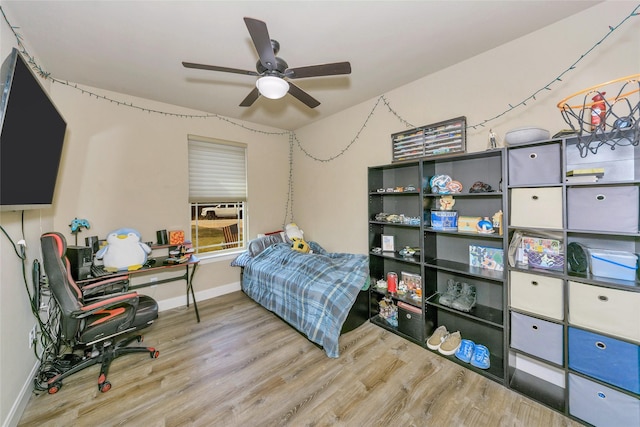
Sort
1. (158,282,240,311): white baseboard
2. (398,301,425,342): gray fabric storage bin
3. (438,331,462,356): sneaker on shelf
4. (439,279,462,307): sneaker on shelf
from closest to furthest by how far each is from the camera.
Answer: (438,331,462,356): sneaker on shelf
(439,279,462,307): sneaker on shelf
(398,301,425,342): gray fabric storage bin
(158,282,240,311): white baseboard

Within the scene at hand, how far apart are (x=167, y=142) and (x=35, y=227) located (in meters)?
1.64

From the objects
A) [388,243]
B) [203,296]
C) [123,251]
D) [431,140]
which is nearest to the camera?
[431,140]

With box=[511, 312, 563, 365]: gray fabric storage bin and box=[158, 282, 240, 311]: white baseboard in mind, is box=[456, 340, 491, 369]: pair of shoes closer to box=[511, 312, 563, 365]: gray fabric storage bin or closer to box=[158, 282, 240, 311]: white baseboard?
box=[511, 312, 563, 365]: gray fabric storage bin

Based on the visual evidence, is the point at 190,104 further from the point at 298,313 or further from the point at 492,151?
the point at 492,151

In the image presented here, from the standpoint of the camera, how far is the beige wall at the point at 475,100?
1650 millimetres

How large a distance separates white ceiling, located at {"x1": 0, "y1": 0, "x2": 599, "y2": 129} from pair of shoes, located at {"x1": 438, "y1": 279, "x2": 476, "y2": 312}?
→ 2.17m

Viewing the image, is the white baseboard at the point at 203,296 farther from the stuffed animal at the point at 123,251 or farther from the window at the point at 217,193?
the stuffed animal at the point at 123,251

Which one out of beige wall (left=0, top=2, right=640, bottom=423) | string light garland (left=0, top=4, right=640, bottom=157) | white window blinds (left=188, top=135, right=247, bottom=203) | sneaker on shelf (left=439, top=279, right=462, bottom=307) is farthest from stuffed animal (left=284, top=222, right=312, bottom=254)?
sneaker on shelf (left=439, top=279, right=462, bottom=307)

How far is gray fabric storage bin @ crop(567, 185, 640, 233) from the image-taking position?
1386 mm

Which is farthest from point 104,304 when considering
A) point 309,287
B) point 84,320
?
point 309,287

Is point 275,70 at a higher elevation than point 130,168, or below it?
higher

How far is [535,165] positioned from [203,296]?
401cm

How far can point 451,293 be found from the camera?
231cm

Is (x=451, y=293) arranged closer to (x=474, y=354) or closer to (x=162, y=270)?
(x=474, y=354)
